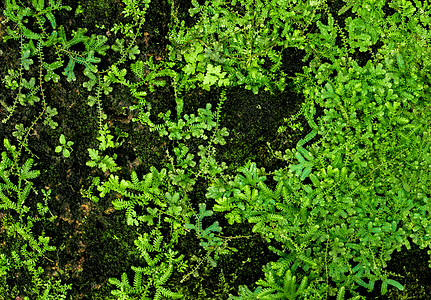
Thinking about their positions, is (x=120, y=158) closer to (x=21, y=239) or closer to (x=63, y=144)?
(x=63, y=144)

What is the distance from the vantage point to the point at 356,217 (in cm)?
281

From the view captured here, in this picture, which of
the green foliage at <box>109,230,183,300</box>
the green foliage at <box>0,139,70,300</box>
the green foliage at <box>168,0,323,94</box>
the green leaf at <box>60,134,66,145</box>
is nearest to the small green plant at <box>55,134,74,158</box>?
the green leaf at <box>60,134,66,145</box>

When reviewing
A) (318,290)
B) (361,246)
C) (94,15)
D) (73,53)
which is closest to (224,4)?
(94,15)

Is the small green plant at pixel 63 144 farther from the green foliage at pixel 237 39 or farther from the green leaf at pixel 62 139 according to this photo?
the green foliage at pixel 237 39

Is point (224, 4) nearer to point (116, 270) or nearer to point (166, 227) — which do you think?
point (166, 227)

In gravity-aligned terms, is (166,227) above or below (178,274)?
above

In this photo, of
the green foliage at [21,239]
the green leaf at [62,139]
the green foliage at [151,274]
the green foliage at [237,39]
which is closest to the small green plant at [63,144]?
the green leaf at [62,139]

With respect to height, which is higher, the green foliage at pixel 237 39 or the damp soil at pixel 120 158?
the green foliage at pixel 237 39

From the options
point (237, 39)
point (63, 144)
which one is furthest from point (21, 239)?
point (237, 39)

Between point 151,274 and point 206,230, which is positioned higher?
point 206,230

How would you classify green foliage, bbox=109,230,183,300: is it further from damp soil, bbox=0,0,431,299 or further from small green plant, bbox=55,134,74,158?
small green plant, bbox=55,134,74,158

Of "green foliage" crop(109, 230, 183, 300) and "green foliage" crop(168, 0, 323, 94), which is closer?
"green foliage" crop(109, 230, 183, 300)

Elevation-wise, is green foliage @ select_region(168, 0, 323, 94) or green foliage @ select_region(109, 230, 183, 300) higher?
green foliage @ select_region(168, 0, 323, 94)

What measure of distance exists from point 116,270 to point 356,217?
210 centimetres
